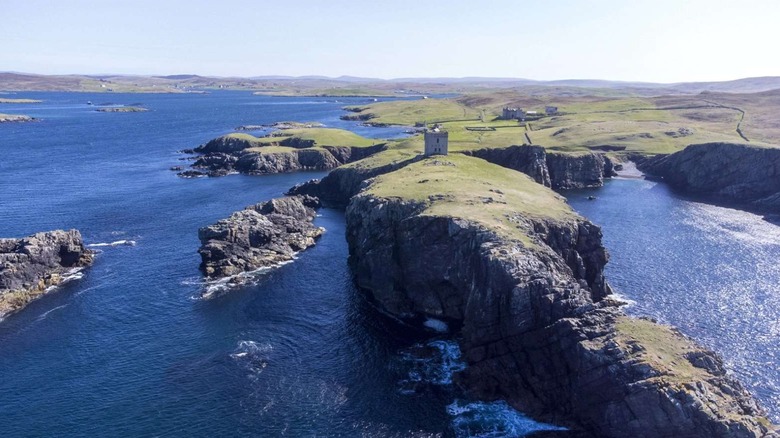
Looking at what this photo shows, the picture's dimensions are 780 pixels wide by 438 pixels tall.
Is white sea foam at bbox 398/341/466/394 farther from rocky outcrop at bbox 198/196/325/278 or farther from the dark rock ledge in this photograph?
rocky outcrop at bbox 198/196/325/278

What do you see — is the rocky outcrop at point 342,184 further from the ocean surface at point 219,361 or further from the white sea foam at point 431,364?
the white sea foam at point 431,364

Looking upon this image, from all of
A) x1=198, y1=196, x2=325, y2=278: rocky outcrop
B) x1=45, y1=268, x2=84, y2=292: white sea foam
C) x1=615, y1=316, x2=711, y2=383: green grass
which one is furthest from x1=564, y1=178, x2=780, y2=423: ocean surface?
x1=45, y1=268, x2=84, y2=292: white sea foam

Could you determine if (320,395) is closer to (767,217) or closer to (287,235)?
(287,235)

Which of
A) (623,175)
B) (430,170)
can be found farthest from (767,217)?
(430,170)

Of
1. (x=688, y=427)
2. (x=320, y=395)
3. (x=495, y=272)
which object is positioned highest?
(x=495, y=272)

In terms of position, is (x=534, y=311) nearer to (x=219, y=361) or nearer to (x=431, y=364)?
(x=431, y=364)

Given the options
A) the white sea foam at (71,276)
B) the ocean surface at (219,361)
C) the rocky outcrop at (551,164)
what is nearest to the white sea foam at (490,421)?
the ocean surface at (219,361)
